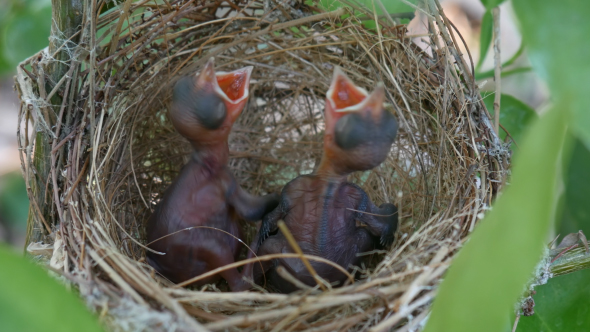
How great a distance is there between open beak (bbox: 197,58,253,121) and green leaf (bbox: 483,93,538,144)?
0.59 metres

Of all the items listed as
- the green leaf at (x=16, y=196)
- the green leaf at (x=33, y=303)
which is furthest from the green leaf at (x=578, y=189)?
the green leaf at (x=16, y=196)

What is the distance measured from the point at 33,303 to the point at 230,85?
0.86 metres

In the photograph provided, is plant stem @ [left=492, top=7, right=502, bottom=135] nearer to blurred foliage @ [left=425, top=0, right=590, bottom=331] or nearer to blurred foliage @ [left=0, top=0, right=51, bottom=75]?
blurred foliage @ [left=425, top=0, right=590, bottom=331]

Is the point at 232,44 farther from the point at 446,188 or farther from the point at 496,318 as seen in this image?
the point at 496,318

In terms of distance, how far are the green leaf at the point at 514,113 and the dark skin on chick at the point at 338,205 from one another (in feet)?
1.15

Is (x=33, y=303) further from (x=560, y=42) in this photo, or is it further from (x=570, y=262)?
(x=570, y=262)

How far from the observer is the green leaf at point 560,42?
446 millimetres

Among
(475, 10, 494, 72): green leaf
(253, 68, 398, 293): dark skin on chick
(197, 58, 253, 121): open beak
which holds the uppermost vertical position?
(197, 58, 253, 121): open beak

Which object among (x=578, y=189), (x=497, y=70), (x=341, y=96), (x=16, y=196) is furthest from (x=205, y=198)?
(x=16, y=196)

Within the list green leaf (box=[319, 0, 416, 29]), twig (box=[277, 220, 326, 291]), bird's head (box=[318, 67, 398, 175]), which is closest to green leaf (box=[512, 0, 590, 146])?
twig (box=[277, 220, 326, 291])

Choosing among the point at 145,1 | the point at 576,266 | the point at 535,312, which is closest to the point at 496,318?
the point at 576,266

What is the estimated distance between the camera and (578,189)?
1.12m

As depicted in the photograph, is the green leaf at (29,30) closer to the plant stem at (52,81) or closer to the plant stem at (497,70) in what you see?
the plant stem at (52,81)

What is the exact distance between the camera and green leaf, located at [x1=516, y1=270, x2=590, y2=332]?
953 millimetres
